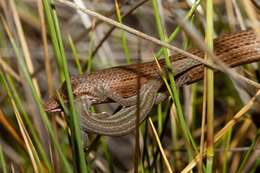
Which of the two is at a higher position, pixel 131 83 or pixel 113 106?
pixel 131 83

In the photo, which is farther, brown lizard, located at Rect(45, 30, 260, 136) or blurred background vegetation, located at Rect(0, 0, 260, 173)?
blurred background vegetation, located at Rect(0, 0, 260, 173)

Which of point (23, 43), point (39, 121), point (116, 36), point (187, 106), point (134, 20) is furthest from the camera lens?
point (134, 20)

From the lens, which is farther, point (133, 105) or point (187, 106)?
point (187, 106)

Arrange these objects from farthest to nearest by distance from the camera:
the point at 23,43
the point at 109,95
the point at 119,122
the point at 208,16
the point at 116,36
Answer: the point at 116,36 < the point at 23,43 < the point at 109,95 < the point at 119,122 < the point at 208,16

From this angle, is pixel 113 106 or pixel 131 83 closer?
pixel 131 83

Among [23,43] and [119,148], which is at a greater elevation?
[23,43]

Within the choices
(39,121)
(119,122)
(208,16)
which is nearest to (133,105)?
(119,122)

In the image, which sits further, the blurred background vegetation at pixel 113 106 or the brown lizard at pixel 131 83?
the blurred background vegetation at pixel 113 106

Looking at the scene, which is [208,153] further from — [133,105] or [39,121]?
[39,121]
